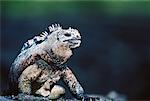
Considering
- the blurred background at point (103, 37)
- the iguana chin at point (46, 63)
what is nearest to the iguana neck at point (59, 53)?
the iguana chin at point (46, 63)

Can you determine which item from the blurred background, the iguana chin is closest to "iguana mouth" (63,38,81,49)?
the iguana chin

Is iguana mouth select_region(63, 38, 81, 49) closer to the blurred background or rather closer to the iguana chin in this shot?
the iguana chin

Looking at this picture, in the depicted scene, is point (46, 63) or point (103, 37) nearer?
point (46, 63)

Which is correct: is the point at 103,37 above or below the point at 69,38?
above

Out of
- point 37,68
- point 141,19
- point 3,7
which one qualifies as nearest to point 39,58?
point 37,68

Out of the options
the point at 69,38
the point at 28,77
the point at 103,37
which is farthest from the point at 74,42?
the point at 103,37

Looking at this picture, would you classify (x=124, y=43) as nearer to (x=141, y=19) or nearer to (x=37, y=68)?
(x=141, y=19)

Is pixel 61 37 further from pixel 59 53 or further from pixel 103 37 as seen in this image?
pixel 103 37
